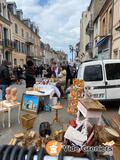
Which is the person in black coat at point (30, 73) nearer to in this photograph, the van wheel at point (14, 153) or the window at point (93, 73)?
the window at point (93, 73)

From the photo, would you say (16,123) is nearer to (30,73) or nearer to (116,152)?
(30,73)

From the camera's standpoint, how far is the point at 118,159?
1.80 m

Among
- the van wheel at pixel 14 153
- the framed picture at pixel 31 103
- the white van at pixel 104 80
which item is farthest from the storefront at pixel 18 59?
the van wheel at pixel 14 153

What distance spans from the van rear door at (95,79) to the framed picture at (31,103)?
191 cm

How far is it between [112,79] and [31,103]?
3039 mm

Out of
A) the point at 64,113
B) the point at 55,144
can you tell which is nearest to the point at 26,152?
the point at 55,144

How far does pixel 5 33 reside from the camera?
3706 cm

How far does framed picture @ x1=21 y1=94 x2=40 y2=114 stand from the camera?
8430mm

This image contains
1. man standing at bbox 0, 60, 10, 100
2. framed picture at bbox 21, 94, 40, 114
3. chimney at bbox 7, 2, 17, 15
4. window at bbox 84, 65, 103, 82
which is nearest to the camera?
framed picture at bbox 21, 94, 40, 114

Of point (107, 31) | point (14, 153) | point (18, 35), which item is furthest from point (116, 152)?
point (18, 35)

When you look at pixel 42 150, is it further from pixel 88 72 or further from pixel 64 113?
pixel 88 72

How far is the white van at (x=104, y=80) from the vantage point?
28.8 ft

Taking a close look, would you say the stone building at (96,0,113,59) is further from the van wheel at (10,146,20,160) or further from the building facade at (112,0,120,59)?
the van wheel at (10,146,20,160)

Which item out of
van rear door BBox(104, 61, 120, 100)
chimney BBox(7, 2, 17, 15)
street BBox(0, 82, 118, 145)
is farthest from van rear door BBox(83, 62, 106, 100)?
chimney BBox(7, 2, 17, 15)
